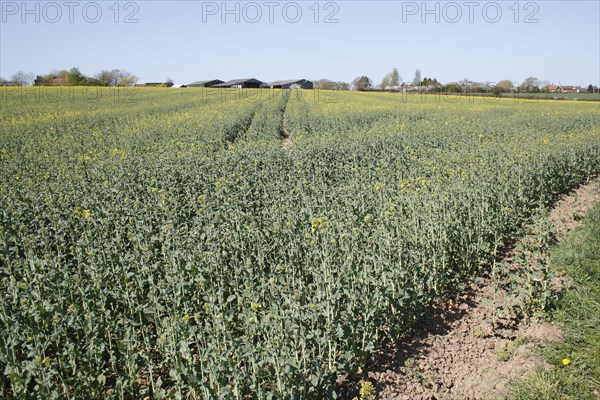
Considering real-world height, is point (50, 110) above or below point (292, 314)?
above

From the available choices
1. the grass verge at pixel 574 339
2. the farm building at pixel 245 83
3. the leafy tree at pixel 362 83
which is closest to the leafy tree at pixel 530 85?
the leafy tree at pixel 362 83

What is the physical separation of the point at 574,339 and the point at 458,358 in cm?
125

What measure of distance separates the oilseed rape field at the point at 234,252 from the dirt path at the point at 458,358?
0.24m

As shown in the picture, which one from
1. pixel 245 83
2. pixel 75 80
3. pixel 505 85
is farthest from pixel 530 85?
pixel 75 80

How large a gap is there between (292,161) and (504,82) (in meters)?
70.1

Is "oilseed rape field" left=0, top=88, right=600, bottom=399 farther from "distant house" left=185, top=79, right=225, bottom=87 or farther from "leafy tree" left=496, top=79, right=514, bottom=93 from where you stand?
"distant house" left=185, top=79, right=225, bottom=87

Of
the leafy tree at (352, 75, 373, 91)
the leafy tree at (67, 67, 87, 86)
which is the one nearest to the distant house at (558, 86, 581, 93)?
the leafy tree at (352, 75, 373, 91)

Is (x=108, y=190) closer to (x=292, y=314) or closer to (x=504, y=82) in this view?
(x=292, y=314)

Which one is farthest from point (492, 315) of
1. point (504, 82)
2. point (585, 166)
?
point (504, 82)

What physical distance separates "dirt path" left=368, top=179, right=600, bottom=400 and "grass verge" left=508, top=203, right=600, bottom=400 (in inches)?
6.2

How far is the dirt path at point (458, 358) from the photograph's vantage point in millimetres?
4570

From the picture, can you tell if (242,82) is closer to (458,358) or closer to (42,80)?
(42,80)

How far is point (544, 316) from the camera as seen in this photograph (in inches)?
217

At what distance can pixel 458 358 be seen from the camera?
5.10 metres
